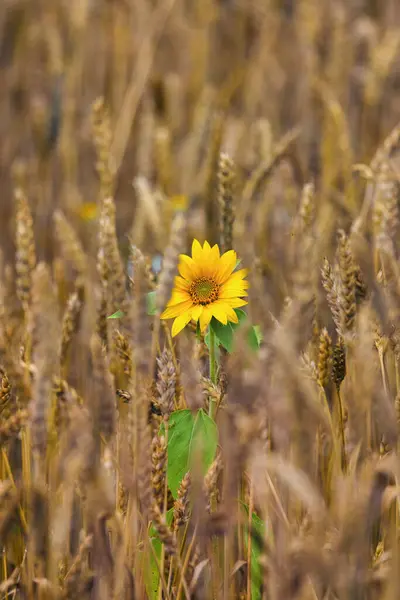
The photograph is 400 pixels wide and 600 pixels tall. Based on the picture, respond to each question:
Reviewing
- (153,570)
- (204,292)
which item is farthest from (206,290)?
(153,570)

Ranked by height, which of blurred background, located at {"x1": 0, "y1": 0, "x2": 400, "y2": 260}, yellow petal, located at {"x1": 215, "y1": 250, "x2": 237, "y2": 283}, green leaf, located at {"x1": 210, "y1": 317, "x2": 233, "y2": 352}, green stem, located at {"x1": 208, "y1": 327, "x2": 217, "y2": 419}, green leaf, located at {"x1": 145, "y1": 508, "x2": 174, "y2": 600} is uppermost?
blurred background, located at {"x1": 0, "y1": 0, "x2": 400, "y2": 260}

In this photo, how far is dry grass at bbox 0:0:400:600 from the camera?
1.39ft

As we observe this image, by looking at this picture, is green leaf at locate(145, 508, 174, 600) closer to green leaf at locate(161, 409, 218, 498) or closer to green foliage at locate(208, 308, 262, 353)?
green leaf at locate(161, 409, 218, 498)

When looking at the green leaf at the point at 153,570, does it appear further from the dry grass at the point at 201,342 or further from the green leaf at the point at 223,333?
the green leaf at the point at 223,333

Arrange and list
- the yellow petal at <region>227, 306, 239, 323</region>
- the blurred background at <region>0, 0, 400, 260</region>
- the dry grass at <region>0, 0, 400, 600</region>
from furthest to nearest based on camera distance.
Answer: the blurred background at <region>0, 0, 400, 260</region> → the yellow petal at <region>227, 306, 239, 323</region> → the dry grass at <region>0, 0, 400, 600</region>

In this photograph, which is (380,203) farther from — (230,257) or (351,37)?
(351,37)

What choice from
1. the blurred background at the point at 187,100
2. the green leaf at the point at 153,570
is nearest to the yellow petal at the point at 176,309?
the green leaf at the point at 153,570

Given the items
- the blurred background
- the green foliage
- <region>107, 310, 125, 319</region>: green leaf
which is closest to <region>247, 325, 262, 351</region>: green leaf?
the green foliage

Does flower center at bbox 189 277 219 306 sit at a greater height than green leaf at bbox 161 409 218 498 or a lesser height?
greater

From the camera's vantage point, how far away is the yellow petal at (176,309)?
63 centimetres

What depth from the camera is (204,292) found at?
620 millimetres

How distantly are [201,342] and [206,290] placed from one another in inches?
3.8

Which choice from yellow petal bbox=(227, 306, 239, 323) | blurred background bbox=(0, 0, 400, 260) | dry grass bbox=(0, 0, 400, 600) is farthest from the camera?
blurred background bbox=(0, 0, 400, 260)

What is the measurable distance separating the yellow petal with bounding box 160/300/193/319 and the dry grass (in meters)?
0.03
